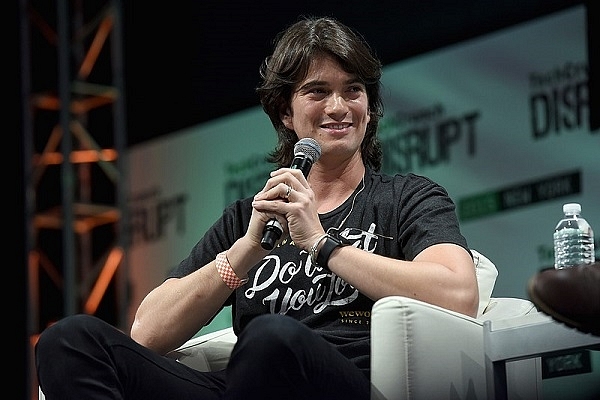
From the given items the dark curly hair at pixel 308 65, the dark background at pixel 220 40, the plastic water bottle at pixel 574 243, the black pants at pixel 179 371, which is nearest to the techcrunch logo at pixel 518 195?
the dark background at pixel 220 40

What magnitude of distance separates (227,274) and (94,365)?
0.38 metres

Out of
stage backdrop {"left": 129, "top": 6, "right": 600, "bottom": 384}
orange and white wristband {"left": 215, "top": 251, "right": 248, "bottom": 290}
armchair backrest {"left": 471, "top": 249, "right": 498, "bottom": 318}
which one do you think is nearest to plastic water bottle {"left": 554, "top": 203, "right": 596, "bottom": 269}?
armchair backrest {"left": 471, "top": 249, "right": 498, "bottom": 318}

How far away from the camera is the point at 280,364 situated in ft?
5.82

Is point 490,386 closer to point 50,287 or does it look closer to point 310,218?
point 310,218

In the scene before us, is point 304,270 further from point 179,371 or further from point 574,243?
point 574,243

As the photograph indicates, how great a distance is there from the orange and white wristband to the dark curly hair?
393mm

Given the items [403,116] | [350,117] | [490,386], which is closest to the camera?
[490,386]

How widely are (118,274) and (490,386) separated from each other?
10.5 ft

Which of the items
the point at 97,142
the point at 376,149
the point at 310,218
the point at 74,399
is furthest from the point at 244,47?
the point at 74,399

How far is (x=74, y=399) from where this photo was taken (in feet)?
6.08

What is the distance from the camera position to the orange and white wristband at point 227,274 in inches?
85.0

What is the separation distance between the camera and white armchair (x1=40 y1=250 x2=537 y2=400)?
6.14ft

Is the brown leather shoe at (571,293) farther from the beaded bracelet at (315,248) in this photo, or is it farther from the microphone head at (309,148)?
the microphone head at (309,148)

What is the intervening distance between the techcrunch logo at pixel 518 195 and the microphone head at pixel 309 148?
164 centimetres
